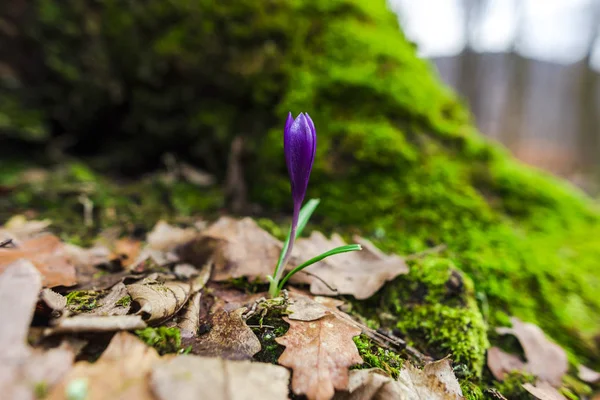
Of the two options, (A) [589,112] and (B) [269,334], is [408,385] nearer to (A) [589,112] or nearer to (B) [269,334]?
(B) [269,334]

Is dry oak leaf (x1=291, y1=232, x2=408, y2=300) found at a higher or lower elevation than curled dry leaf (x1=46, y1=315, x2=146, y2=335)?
higher

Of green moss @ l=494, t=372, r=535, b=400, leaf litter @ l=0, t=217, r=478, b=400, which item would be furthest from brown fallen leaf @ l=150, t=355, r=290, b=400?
green moss @ l=494, t=372, r=535, b=400

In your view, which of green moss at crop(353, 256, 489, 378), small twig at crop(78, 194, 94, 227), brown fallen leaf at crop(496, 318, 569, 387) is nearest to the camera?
green moss at crop(353, 256, 489, 378)

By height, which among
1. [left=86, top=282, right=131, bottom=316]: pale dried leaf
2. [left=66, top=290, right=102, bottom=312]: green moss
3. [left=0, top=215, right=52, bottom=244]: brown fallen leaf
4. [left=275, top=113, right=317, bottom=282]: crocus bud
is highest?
[left=275, top=113, right=317, bottom=282]: crocus bud

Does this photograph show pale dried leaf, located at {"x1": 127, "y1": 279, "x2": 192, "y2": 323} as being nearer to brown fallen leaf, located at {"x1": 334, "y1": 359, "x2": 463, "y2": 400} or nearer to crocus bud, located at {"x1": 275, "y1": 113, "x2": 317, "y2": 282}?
crocus bud, located at {"x1": 275, "y1": 113, "x2": 317, "y2": 282}

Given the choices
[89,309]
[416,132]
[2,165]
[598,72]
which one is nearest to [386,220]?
[416,132]

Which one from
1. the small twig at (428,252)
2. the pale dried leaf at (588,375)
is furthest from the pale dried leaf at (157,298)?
the pale dried leaf at (588,375)

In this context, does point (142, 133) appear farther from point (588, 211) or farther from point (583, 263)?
point (588, 211)
